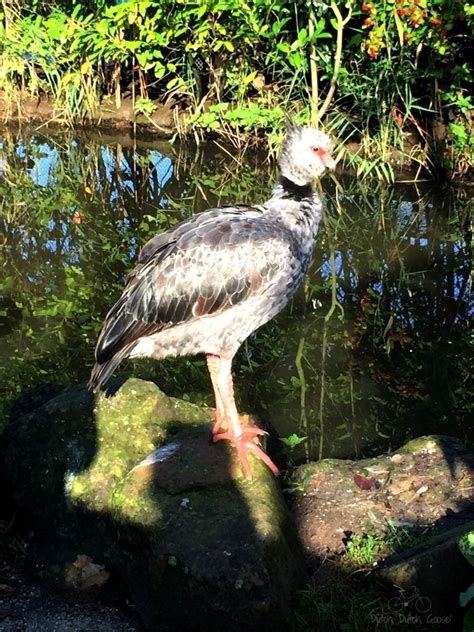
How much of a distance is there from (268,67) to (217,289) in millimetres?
6832

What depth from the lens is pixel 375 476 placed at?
3469 millimetres

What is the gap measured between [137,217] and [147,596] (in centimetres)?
502

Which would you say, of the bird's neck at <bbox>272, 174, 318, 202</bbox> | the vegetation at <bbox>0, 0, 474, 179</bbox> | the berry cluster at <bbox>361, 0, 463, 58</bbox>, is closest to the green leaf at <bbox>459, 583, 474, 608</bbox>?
the bird's neck at <bbox>272, 174, 318, 202</bbox>

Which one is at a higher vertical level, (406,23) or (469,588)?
(406,23)

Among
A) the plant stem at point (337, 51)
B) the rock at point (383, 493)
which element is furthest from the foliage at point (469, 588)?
the plant stem at point (337, 51)

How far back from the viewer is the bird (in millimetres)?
3266

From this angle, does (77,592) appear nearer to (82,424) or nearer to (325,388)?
(82,424)

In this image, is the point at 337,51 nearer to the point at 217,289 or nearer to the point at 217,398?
the point at 217,289

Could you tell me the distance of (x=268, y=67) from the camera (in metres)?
9.45

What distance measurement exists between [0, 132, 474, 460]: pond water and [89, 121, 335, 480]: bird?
86 centimetres

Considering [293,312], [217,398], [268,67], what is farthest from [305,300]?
[268,67]

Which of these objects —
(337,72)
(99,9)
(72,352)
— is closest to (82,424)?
(72,352)

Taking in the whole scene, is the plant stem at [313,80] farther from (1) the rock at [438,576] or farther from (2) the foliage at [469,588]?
→ (2) the foliage at [469,588]

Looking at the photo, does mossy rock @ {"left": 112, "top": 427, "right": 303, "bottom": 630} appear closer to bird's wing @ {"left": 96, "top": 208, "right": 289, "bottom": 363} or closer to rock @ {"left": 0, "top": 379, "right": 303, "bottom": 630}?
rock @ {"left": 0, "top": 379, "right": 303, "bottom": 630}
